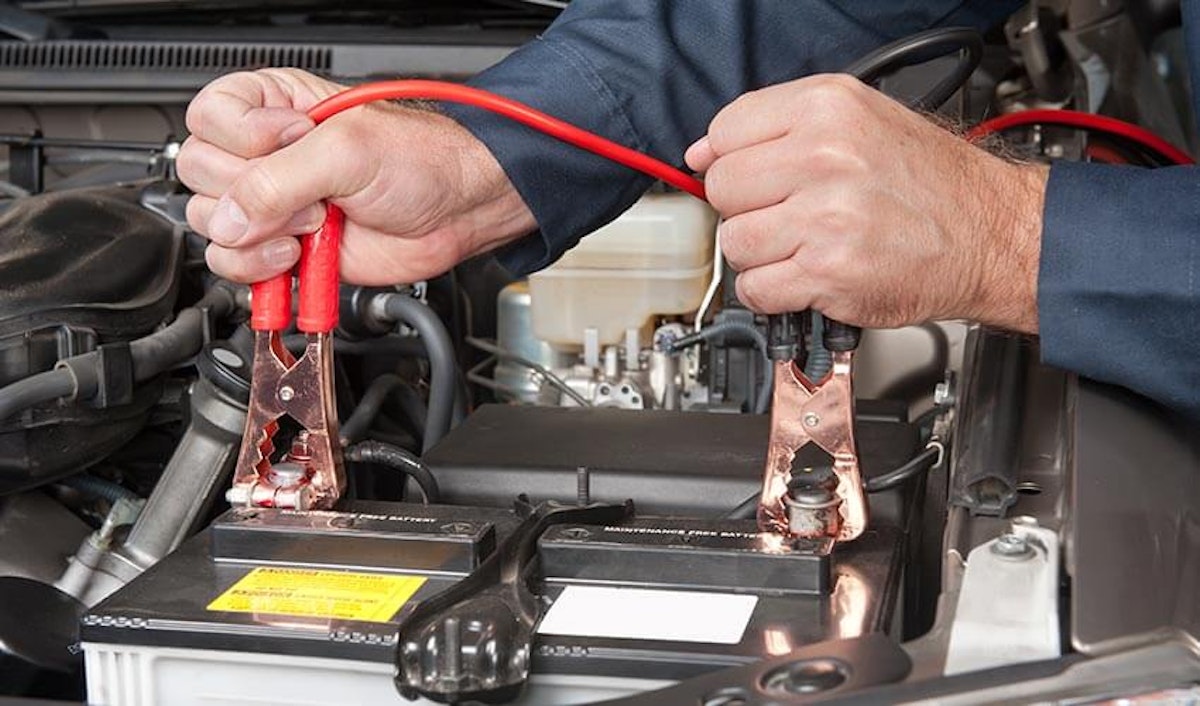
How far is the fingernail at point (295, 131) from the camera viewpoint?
42.1 inches

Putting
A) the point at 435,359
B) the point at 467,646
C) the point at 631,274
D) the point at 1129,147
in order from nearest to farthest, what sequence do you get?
the point at 467,646 < the point at 435,359 < the point at 631,274 < the point at 1129,147

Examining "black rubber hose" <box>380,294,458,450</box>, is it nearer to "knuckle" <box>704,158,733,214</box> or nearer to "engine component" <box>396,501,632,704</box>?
"knuckle" <box>704,158,733,214</box>

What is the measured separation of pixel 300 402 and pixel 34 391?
0.26 m

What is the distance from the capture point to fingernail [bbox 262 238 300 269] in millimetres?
1061

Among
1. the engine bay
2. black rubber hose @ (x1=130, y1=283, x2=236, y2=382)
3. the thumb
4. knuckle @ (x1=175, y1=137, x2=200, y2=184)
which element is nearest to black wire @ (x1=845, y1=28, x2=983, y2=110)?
the engine bay

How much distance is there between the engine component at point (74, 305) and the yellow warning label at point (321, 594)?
37 centimetres

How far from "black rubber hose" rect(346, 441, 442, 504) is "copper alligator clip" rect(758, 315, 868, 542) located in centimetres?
27

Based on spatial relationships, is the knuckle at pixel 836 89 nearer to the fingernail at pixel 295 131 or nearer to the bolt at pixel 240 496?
the fingernail at pixel 295 131

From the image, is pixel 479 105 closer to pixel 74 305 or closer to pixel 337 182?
pixel 337 182

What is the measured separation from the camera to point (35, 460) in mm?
1231

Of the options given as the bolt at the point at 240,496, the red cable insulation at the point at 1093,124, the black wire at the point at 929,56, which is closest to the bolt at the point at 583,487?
the bolt at the point at 240,496

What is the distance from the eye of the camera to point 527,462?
3.81 feet

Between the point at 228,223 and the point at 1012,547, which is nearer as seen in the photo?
the point at 1012,547

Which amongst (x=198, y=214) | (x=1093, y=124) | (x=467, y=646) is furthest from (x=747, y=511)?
(x=1093, y=124)
